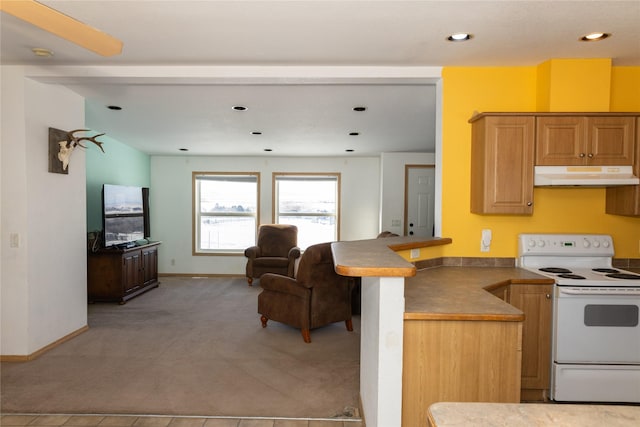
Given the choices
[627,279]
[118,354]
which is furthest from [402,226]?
[118,354]

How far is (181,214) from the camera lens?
7.45 metres

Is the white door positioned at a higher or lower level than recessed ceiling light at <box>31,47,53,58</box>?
lower

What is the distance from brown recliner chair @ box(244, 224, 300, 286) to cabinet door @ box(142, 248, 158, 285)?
147cm

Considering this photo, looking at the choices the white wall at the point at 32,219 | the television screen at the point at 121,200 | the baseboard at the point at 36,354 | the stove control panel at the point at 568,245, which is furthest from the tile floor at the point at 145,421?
the television screen at the point at 121,200

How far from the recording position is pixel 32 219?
3.29m

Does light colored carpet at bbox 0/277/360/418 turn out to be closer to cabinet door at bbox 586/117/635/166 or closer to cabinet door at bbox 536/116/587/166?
cabinet door at bbox 536/116/587/166

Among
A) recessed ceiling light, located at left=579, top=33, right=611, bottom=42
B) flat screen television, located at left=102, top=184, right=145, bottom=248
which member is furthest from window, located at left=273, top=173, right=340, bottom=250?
recessed ceiling light, located at left=579, top=33, right=611, bottom=42

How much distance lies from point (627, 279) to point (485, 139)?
52.0 inches

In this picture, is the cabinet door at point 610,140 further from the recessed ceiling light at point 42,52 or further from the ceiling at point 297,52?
the recessed ceiling light at point 42,52

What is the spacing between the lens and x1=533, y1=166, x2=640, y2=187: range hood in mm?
2795

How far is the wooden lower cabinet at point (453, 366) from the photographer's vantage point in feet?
5.85

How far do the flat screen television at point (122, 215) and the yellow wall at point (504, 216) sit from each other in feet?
14.2

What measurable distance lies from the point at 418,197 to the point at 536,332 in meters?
4.57

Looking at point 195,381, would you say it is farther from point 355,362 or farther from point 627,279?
point 627,279
